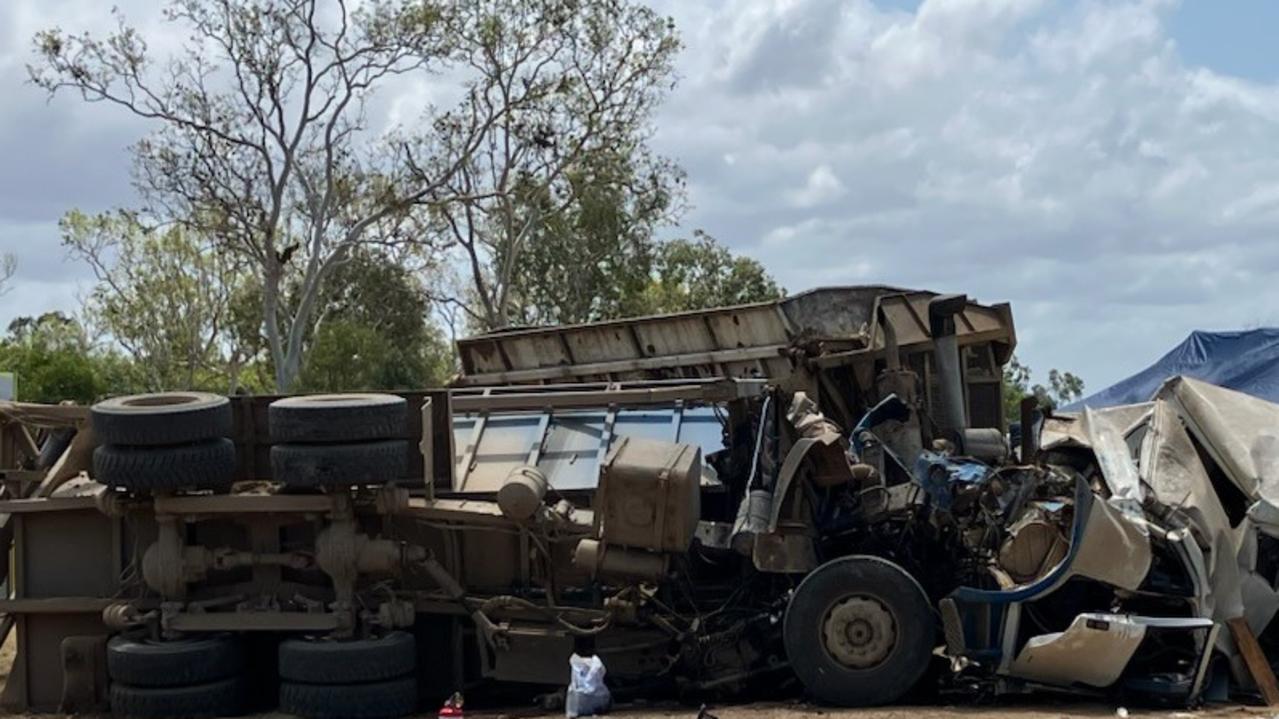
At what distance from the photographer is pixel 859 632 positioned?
9.70 meters

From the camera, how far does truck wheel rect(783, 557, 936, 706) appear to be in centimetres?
962

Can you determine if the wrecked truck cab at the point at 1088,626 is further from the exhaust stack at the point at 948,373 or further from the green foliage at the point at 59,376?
the green foliage at the point at 59,376

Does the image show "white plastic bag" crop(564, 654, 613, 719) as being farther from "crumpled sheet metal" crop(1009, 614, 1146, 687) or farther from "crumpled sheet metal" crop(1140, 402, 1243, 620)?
"crumpled sheet metal" crop(1140, 402, 1243, 620)

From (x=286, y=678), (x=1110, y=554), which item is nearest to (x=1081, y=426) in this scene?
(x=1110, y=554)

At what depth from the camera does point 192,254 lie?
46969mm

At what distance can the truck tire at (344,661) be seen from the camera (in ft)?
32.3

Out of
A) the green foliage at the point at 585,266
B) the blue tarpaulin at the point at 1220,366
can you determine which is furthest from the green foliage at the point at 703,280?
the blue tarpaulin at the point at 1220,366

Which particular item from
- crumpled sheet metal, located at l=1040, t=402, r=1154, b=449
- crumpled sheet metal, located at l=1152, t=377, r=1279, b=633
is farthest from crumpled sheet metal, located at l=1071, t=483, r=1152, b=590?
crumpled sheet metal, located at l=1040, t=402, r=1154, b=449

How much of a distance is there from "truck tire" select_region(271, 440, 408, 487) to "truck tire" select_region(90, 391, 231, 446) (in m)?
0.50

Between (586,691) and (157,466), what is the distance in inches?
120

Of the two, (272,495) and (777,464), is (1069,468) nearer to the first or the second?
(777,464)

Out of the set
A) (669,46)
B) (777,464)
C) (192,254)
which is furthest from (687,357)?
(192,254)

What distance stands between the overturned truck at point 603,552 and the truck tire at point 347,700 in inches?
0.8

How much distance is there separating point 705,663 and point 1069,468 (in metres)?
2.81
